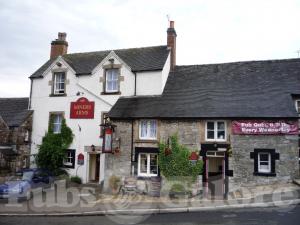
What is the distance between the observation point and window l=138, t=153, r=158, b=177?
61.5 feet

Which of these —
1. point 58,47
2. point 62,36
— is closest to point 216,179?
point 58,47

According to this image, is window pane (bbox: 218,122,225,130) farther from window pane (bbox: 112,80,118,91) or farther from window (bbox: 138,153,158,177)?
window pane (bbox: 112,80,118,91)

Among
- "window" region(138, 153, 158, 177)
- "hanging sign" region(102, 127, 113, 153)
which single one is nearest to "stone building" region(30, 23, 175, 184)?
"hanging sign" region(102, 127, 113, 153)

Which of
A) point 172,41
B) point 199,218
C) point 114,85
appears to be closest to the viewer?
point 199,218

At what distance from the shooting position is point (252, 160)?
16781 mm

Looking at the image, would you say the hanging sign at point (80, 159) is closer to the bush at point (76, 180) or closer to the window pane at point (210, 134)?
the bush at point (76, 180)

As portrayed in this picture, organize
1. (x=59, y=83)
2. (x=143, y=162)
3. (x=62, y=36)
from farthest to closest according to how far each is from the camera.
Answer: (x=62, y=36), (x=59, y=83), (x=143, y=162)

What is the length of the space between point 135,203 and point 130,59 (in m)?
11.5

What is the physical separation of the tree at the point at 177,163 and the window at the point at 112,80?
6201 mm

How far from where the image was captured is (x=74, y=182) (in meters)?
20.9

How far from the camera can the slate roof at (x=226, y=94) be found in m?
17.6

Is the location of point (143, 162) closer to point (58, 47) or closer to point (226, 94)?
point (226, 94)

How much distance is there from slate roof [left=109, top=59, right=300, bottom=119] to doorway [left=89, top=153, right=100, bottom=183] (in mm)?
3954

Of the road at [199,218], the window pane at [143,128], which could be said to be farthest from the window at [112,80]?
the road at [199,218]
